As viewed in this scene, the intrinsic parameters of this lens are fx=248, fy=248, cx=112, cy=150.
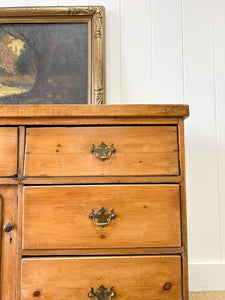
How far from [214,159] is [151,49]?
0.69 meters

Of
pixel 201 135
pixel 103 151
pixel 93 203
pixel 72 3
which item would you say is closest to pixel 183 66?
pixel 201 135

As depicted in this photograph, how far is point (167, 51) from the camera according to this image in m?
1.35

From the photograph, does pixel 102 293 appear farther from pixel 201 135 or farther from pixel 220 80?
pixel 220 80

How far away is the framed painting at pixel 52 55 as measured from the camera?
1.31m

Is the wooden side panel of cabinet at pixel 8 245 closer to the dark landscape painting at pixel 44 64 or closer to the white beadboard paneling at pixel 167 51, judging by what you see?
the dark landscape painting at pixel 44 64

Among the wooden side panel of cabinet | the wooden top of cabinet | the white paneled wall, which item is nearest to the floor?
the white paneled wall

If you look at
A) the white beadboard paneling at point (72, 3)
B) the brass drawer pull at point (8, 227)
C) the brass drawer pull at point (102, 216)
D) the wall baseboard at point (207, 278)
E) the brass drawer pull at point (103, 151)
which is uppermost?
the white beadboard paneling at point (72, 3)

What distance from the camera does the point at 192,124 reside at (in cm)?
134

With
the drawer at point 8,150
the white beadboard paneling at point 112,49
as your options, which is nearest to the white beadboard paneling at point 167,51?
the white beadboard paneling at point 112,49

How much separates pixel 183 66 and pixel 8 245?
119 centimetres

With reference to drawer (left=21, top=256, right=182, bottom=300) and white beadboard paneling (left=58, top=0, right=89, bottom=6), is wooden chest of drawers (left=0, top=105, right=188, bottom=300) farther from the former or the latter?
white beadboard paneling (left=58, top=0, right=89, bottom=6)

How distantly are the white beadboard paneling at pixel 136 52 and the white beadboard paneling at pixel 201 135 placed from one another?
8.2 inches

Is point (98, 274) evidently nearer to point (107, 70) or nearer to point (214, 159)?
point (214, 159)

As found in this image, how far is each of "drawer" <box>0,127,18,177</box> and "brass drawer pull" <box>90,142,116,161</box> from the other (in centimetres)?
26
